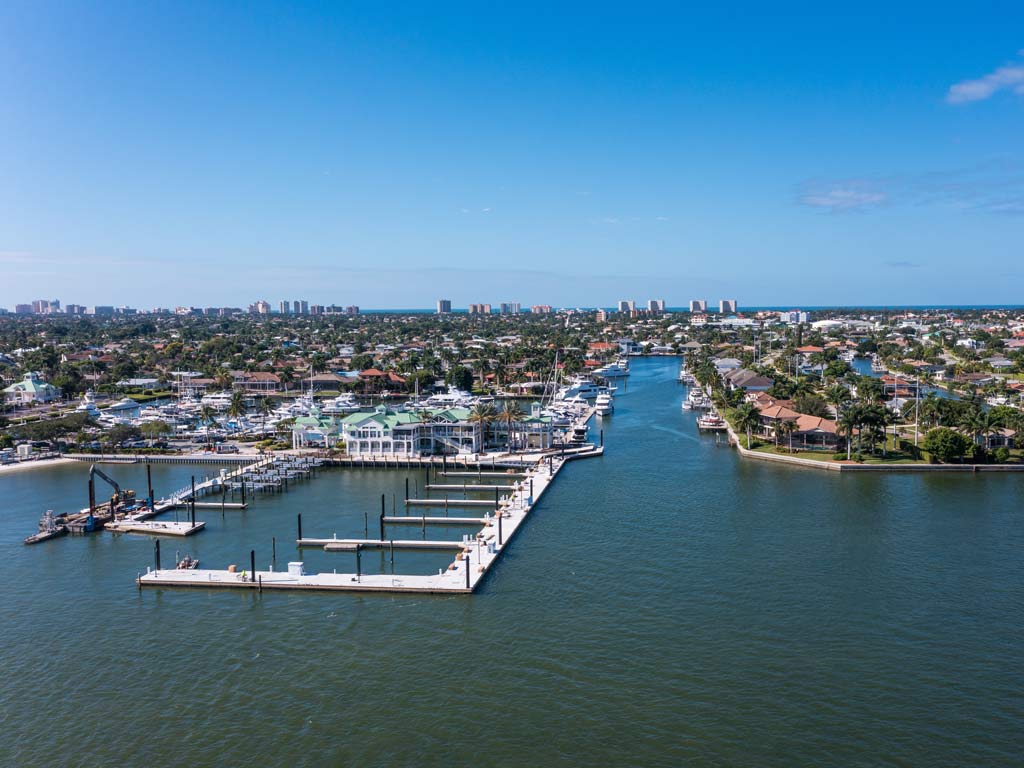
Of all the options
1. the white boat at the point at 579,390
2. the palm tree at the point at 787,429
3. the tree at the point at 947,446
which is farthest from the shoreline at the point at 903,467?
the white boat at the point at 579,390

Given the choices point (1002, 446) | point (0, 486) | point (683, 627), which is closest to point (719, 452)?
point (1002, 446)

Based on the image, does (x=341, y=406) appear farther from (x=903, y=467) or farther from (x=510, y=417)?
(x=903, y=467)

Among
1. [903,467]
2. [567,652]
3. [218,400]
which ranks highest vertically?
[218,400]

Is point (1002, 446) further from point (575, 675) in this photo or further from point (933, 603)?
point (575, 675)

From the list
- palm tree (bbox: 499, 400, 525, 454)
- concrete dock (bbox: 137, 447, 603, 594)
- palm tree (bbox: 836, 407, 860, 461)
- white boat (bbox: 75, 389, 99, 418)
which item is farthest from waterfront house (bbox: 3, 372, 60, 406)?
palm tree (bbox: 836, 407, 860, 461)

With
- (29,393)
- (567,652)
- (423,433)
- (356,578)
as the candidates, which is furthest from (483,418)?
(29,393)

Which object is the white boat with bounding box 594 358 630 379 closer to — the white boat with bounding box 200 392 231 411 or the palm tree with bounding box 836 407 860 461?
the white boat with bounding box 200 392 231 411
